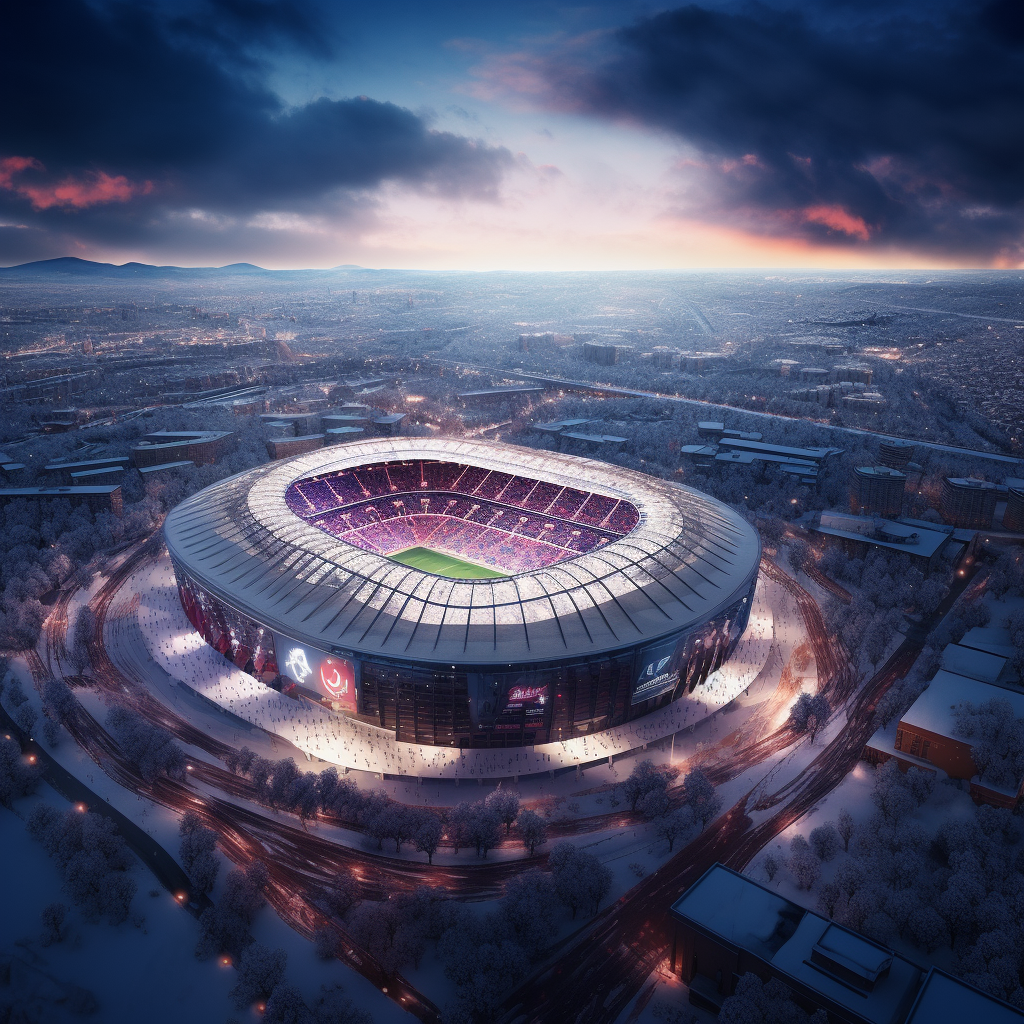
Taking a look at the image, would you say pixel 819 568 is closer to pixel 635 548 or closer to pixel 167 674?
pixel 635 548

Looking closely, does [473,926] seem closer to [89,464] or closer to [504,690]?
[504,690]

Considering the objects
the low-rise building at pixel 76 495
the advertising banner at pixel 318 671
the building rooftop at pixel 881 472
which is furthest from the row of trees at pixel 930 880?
the low-rise building at pixel 76 495

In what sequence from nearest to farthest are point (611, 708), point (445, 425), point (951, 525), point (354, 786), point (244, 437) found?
point (354, 786) < point (611, 708) < point (951, 525) < point (244, 437) < point (445, 425)

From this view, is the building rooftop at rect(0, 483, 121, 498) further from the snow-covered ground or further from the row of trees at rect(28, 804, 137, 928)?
the snow-covered ground

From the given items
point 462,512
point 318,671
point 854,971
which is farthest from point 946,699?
point 462,512

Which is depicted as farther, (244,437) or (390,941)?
(244,437)

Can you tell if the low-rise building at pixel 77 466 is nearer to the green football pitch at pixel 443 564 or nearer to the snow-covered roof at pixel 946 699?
the green football pitch at pixel 443 564

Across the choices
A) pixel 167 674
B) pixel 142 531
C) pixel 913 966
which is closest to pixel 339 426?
pixel 142 531
